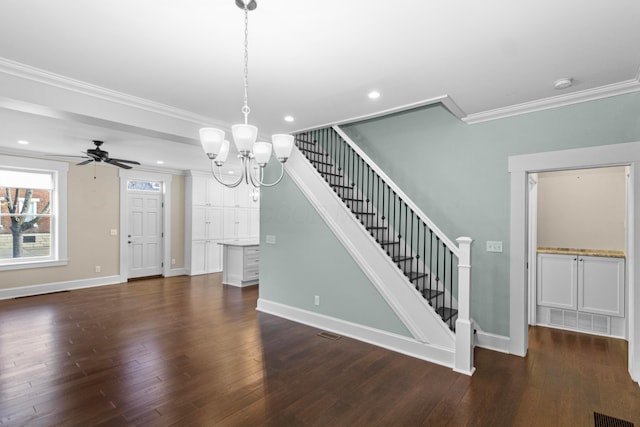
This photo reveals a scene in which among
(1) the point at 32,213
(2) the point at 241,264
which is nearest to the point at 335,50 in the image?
(2) the point at 241,264

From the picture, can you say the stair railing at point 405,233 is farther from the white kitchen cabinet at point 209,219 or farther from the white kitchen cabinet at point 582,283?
the white kitchen cabinet at point 209,219

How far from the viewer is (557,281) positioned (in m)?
4.28

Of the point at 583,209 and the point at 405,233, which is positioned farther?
the point at 583,209

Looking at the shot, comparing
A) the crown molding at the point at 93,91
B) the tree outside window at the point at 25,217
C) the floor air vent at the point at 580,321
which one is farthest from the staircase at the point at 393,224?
the tree outside window at the point at 25,217

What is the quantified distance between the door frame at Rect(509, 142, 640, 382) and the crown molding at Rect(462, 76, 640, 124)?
0.47 m

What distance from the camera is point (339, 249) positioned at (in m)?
4.13

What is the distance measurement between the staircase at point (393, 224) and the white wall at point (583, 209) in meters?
2.04

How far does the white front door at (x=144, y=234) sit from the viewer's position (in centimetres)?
752

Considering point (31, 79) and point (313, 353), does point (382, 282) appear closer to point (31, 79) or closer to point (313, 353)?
point (313, 353)

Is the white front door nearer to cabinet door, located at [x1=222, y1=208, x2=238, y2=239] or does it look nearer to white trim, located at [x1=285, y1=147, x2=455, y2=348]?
cabinet door, located at [x1=222, y1=208, x2=238, y2=239]

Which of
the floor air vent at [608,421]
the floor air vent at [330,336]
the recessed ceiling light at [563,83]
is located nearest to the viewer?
the floor air vent at [608,421]

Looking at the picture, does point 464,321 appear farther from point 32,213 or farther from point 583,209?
point 32,213

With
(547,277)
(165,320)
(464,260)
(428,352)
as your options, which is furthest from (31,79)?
(547,277)

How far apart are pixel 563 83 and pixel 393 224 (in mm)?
2310
